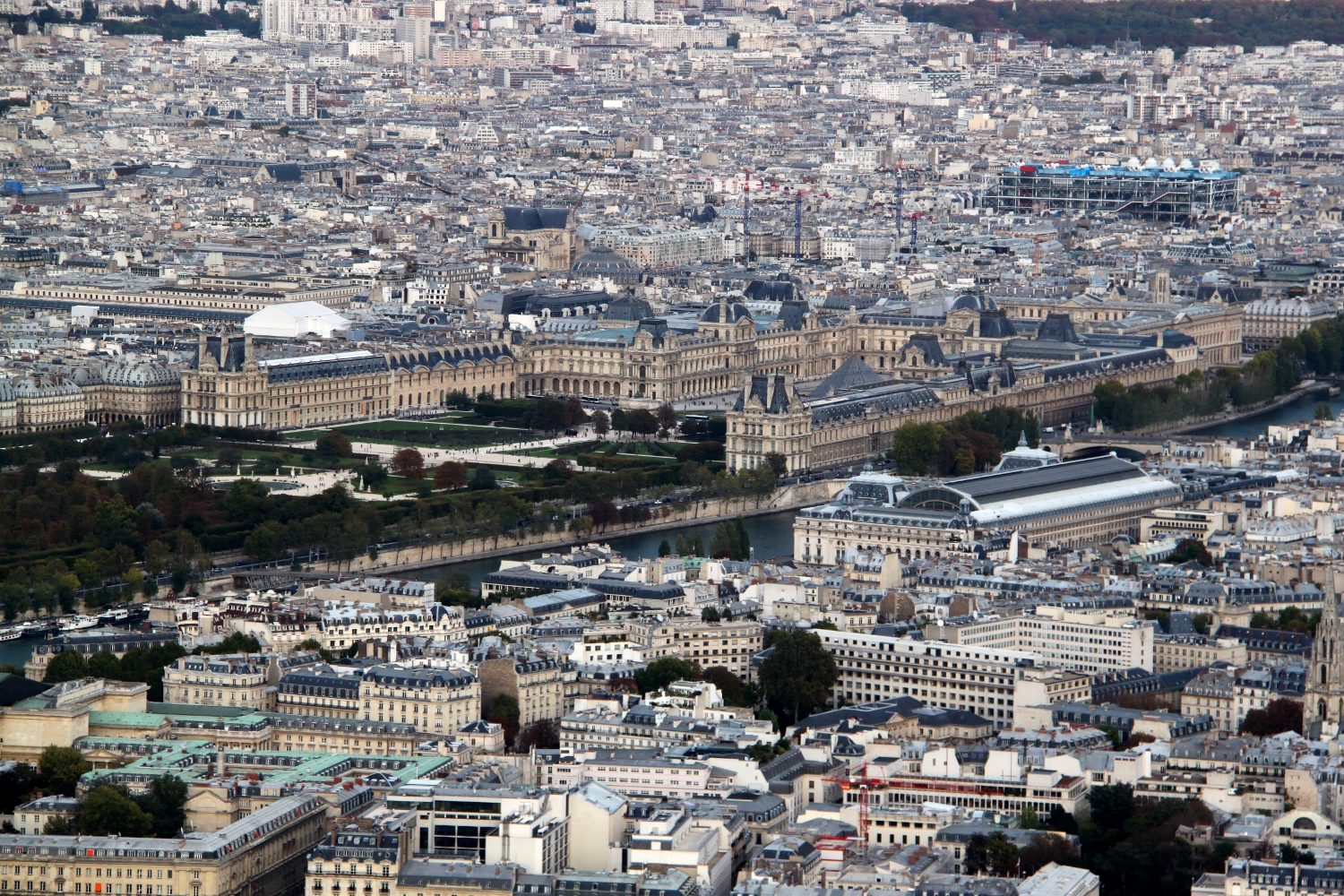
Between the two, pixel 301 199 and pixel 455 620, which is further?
pixel 301 199

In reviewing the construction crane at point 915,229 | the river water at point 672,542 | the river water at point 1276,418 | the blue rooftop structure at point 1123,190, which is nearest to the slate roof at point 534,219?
the construction crane at point 915,229

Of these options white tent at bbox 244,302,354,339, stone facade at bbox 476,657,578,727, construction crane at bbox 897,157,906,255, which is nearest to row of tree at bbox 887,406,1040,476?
white tent at bbox 244,302,354,339

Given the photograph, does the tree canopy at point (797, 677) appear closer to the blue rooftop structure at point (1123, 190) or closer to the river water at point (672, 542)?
the river water at point (672, 542)

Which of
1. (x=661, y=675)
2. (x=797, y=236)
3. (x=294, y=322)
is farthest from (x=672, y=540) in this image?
(x=797, y=236)

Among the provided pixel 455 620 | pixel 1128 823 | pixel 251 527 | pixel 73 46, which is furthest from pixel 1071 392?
pixel 73 46

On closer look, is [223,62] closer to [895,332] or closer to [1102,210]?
[1102,210]
